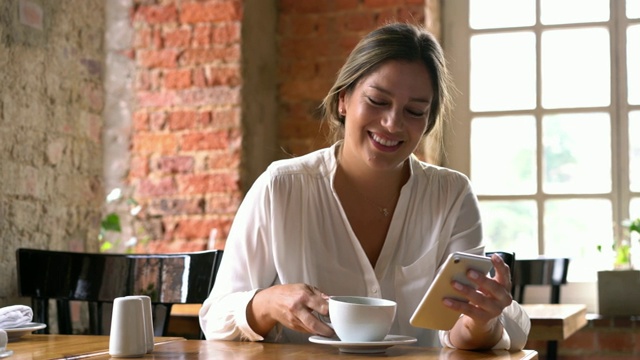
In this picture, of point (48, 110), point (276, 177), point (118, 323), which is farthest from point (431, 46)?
point (48, 110)

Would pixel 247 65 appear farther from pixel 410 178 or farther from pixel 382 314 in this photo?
pixel 382 314

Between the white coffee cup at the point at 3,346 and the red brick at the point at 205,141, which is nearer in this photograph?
the white coffee cup at the point at 3,346

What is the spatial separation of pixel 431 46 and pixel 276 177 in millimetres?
458

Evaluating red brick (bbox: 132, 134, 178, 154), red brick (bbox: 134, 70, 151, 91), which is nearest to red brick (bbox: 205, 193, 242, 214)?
red brick (bbox: 132, 134, 178, 154)

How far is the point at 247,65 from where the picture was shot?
3.67 m

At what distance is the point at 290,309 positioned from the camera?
1.69m

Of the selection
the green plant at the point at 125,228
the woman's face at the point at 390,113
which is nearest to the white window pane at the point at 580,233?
the green plant at the point at 125,228

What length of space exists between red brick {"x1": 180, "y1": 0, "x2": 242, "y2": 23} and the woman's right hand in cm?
196

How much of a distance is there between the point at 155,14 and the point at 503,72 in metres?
1.49

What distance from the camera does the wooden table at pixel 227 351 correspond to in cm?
154

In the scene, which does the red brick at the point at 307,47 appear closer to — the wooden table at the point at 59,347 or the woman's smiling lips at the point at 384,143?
the woman's smiling lips at the point at 384,143

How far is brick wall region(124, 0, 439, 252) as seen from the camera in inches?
141

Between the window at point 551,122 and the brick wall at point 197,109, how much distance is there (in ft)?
1.46

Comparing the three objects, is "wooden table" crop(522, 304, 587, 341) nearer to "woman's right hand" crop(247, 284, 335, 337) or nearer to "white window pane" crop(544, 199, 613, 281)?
"woman's right hand" crop(247, 284, 335, 337)
